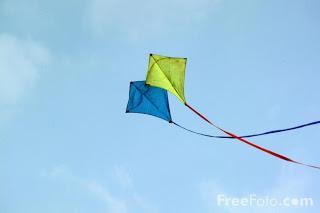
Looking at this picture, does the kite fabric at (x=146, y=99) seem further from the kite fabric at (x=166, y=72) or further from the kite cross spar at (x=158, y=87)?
the kite fabric at (x=166, y=72)

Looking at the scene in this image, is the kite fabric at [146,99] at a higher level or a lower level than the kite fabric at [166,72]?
lower

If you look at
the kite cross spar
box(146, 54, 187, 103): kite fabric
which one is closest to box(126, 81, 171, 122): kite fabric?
the kite cross spar

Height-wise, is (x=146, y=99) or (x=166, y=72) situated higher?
(x=166, y=72)

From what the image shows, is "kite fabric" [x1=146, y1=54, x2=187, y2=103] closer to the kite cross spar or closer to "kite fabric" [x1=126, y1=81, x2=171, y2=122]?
the kite cross spar

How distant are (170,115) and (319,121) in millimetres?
6159

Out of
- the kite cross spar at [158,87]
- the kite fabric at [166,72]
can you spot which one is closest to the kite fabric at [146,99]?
the kite cross spar at [158,87]

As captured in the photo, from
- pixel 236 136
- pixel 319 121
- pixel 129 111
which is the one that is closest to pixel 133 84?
pixel 129 111

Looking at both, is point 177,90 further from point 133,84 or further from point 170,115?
point 133,84

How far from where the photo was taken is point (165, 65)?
14.2 m

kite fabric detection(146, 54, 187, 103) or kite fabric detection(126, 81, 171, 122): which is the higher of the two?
kite fabric detection(146, 54, 187, 103)

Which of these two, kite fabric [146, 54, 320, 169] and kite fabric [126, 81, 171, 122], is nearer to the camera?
kite fabric [146, 54, 320, 169]

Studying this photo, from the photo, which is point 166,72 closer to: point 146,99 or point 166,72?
point 166,72

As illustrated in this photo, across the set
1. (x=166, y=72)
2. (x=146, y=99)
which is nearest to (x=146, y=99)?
(x=146, y=99)

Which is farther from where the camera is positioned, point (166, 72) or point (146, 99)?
point (146, 99)
